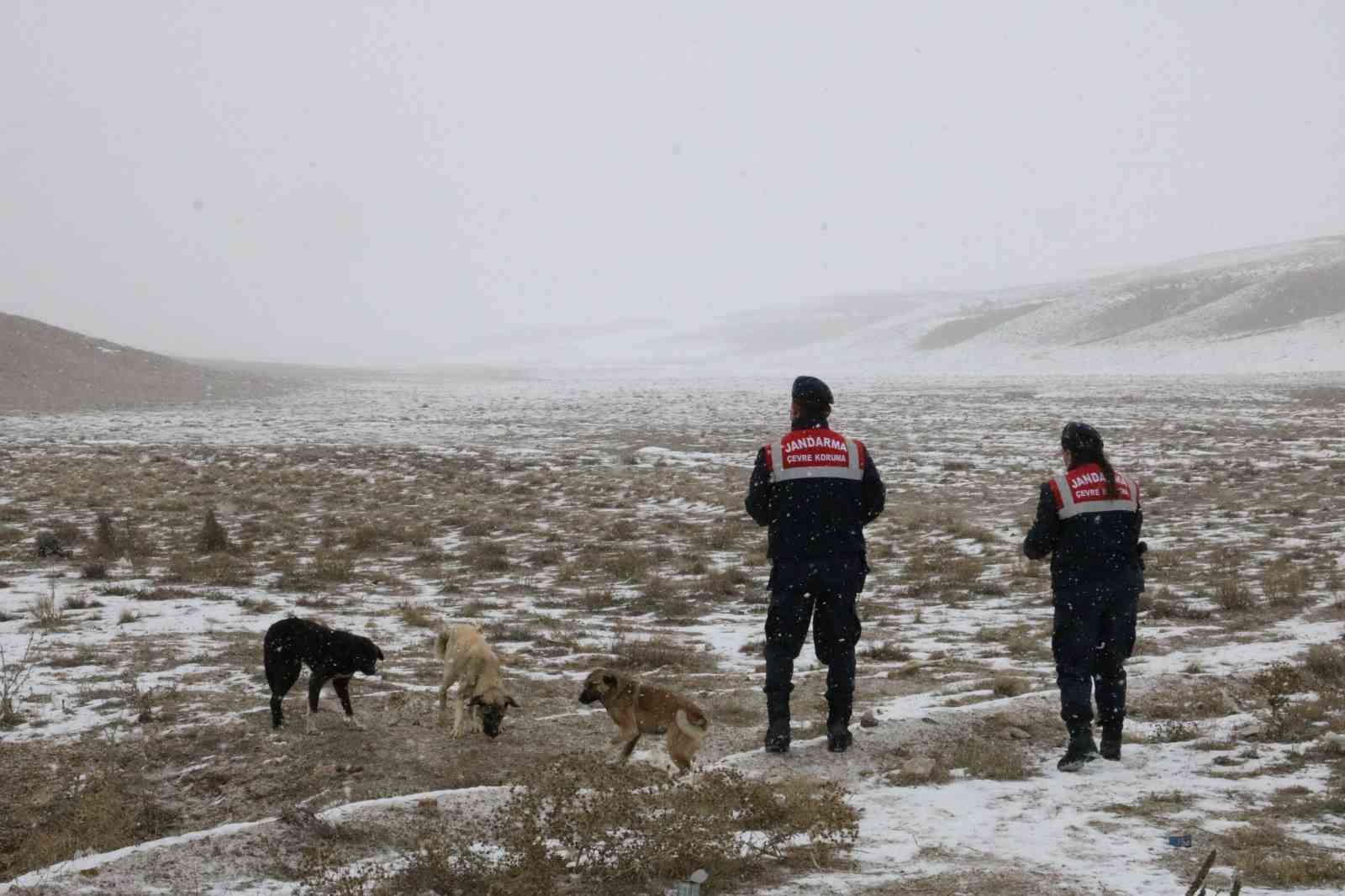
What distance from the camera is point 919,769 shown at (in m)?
6.32

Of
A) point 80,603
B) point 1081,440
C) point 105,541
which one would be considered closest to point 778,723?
point 1081,440

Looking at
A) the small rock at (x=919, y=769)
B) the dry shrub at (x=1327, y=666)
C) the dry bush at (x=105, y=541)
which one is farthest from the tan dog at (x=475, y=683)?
the dry bush at (x=105, y=541)

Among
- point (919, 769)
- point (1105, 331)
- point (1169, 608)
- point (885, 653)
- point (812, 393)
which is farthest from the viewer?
point (1105, 331)

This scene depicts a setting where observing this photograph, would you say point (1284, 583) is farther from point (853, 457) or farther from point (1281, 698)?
point (853, 457)

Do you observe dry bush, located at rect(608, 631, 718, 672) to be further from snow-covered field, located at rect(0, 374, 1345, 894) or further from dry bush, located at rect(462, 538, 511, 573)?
dry bush, located at rect(462, 538, 511, 573)

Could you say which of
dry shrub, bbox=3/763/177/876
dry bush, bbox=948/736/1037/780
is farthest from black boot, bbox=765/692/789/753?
dry shrub, bbox=3/763/177/876

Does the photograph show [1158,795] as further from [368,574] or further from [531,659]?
[368,574]

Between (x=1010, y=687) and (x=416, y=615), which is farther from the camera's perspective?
(x=416, y=615)

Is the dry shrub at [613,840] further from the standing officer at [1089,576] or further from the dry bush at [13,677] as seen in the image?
the dry bush at [13,677]

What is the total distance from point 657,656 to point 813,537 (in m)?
3.13

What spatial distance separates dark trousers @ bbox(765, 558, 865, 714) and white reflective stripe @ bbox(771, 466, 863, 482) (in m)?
0.51

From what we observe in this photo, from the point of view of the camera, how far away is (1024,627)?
10.3m

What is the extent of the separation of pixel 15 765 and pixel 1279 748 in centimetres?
748

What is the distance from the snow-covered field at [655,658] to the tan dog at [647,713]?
0.29 meters
